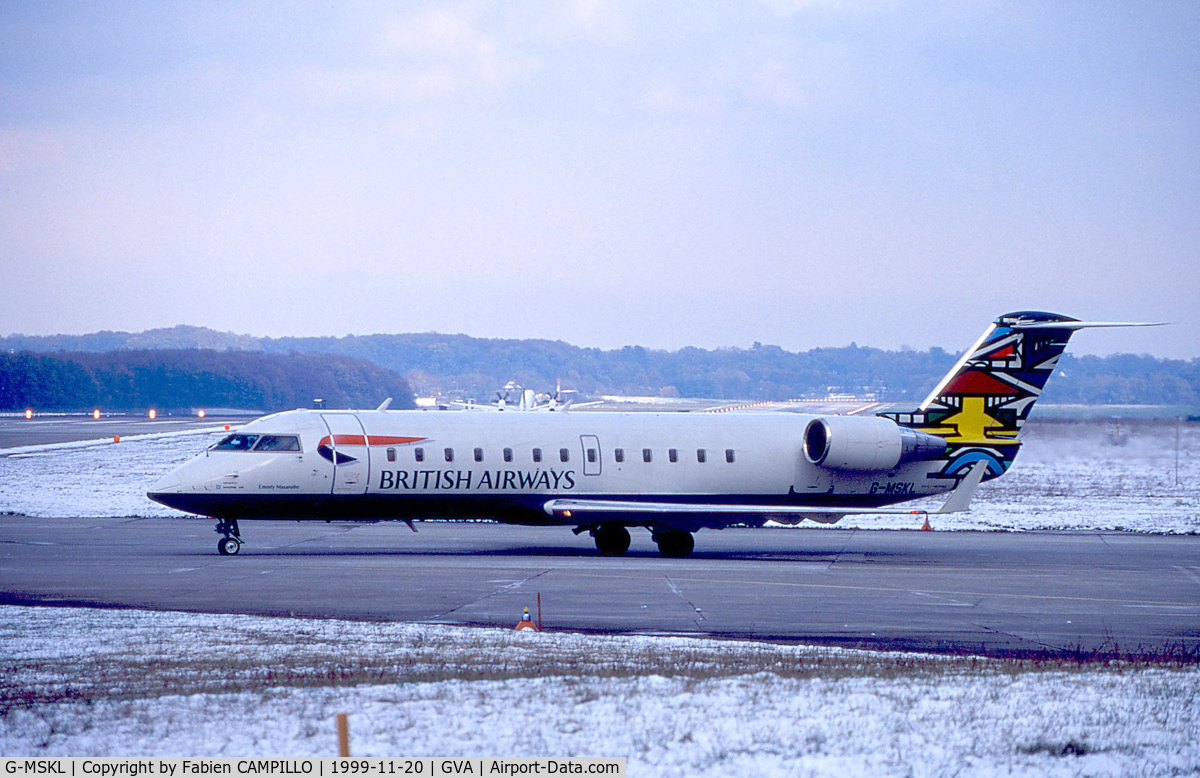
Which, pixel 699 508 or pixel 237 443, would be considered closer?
pixel 237 443

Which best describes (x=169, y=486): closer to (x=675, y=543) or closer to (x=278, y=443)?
(x=278, y=443)

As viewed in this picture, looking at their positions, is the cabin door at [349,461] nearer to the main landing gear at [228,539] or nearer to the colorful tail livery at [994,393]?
the main landing gear at [228,539]

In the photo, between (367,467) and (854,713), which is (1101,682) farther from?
(367,467)

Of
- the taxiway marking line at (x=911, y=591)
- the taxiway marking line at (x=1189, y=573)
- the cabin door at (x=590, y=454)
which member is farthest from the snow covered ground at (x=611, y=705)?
the cabin door at (x=590, y=454)

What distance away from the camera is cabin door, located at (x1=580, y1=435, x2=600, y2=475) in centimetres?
2627

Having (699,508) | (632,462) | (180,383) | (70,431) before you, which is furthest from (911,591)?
(180,383)

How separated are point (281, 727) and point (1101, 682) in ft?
24.9

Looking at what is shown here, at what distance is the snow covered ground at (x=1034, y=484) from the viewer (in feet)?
115

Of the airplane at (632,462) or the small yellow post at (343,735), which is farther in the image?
the airplane at (632,462)

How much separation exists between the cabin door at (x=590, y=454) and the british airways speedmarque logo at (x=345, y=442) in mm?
3561

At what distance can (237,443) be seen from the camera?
83.3 feet

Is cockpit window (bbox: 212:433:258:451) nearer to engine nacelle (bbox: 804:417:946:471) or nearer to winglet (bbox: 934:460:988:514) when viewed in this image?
engine nacelle (bbox: 804:417:946:471)

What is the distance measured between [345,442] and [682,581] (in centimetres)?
839

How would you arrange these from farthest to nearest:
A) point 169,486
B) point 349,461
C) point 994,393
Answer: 1. point 994,393
2. point 349,461
3. point 169,486
